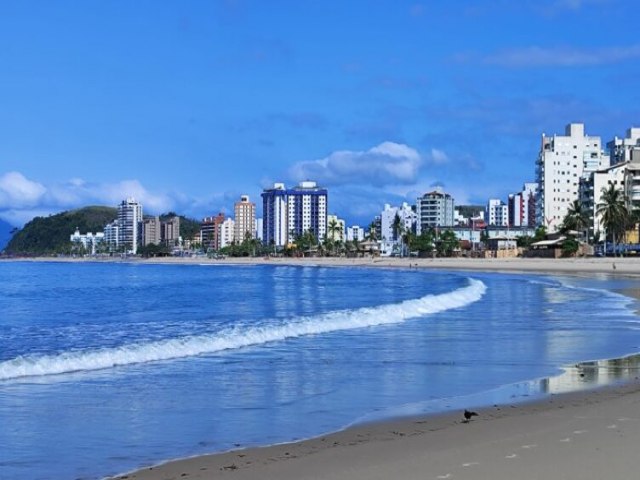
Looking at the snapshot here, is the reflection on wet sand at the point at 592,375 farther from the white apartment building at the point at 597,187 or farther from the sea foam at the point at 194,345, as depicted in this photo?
the white apartment building at the point at 597,187

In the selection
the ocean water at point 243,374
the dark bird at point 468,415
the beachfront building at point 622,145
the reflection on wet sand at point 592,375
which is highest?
the beachfront building at point 622,145

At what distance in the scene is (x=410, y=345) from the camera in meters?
17.4

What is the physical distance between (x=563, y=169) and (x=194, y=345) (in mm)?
146918

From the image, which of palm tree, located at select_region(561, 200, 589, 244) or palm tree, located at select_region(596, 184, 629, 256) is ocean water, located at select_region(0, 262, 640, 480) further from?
palm tree, located at select_region(561, 200, 589, 244)

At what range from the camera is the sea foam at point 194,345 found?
13.8 metres

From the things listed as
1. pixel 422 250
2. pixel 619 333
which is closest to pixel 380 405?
pixel 619 333

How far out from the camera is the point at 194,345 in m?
17.2

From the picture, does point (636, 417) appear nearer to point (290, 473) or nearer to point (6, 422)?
point (290, 473)

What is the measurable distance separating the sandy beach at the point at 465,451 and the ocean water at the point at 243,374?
0.54 meters

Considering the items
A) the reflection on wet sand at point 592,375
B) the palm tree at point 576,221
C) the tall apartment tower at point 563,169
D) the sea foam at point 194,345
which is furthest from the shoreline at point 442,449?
the tall apartment tower at point 563,169

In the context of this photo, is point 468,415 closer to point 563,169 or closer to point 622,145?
point 563,169

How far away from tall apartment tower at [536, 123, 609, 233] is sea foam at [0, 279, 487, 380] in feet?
435

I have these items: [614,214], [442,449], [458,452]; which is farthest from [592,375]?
[614,214]

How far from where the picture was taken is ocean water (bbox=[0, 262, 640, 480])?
8.28 metres
